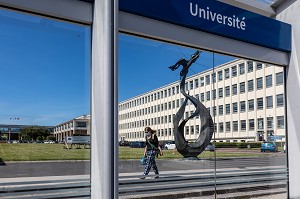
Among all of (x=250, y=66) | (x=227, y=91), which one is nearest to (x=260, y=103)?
(x=250, y=66)

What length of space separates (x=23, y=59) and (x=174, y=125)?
111 inches

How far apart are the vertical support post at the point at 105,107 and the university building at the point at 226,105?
764 millimetres

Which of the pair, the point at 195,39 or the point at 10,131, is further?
the point at 195,39

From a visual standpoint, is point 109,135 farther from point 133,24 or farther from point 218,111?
point 218,111

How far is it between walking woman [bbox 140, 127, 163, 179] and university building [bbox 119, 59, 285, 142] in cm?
11

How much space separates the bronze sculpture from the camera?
20.5 feet

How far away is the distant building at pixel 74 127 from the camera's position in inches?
195

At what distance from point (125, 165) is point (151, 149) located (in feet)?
2.09

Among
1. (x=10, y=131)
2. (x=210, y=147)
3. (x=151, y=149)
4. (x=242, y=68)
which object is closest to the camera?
(x=10, y=131)

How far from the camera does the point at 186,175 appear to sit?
6254mm

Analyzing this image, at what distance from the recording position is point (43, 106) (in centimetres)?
488

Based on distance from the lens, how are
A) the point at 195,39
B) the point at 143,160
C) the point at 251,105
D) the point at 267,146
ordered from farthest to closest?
1. the point at 267,146
2. the point at 251,105
3. the point at 195,39
4. the point at 143,160

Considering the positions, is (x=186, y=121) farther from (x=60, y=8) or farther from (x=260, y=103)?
(x=60, y=8)

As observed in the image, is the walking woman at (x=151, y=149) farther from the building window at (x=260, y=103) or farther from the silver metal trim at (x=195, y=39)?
the building window at (x=260, y=103)
